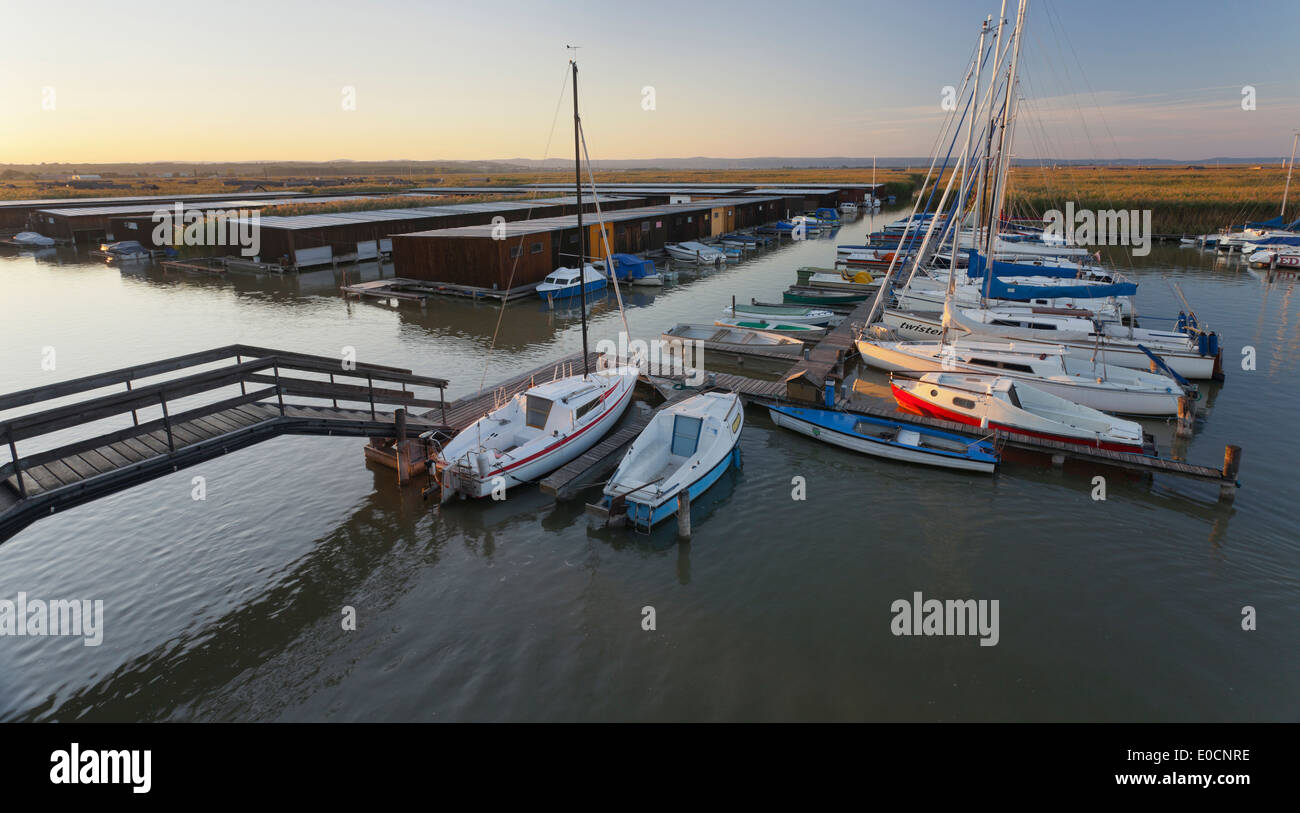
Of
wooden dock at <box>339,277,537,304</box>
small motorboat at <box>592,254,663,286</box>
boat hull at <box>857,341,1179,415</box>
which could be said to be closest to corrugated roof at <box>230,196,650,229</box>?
wooden dock at <box>339,277,537,304</box>

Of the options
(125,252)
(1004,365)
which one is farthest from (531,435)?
(125,252)

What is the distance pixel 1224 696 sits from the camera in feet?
39.5

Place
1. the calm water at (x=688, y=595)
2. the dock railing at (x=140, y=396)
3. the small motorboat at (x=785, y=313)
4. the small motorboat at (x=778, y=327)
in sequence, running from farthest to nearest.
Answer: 1. the small motorboat at (x=785, y=313)
2. the small motorboat at (x=778, y=327)
3. the calm water at (x=688, y=595)
4. the dock railing at (x=140, y=396)

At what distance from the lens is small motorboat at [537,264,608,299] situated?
4619 cm

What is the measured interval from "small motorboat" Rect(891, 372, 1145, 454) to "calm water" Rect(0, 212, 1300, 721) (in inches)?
55.5

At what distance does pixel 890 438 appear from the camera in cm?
2278

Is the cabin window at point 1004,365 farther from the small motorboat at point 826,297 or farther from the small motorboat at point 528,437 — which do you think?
the small motorboat at point 826,297

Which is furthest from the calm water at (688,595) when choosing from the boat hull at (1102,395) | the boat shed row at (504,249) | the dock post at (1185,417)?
the boat shed row at (504,249)

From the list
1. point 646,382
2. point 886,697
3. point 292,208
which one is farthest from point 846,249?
point 292,208

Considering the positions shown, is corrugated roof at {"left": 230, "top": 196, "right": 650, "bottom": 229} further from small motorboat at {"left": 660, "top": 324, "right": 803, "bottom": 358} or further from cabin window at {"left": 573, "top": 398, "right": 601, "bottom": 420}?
cabin window at {"left": 573, "top": 398, "right": 601, "bottom": 420}

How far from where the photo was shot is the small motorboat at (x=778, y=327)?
36.0 m

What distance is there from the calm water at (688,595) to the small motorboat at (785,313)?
16.7 m
